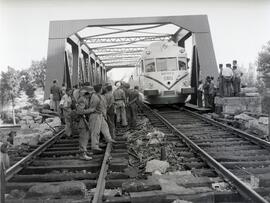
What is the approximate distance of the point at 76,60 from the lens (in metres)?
18.6

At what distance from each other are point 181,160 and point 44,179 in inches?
92.1

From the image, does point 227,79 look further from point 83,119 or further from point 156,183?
point 156,183

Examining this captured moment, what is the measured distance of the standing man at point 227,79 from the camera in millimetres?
11930

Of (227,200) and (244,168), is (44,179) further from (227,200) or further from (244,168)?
(244,168)

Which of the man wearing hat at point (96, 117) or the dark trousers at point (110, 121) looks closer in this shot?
the man wearing hat at point (96, 117)

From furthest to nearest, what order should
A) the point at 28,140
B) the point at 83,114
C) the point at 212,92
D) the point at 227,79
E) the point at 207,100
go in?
the point at 207,100
the point at 212,92
the point at 227,79
the point at 28,140
the point at 83,114

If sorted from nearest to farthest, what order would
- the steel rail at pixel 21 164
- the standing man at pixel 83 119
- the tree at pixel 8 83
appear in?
the steel rail at pixel 21 164 < the standing man at pixel 83 119 < the tree at pixel 8 83

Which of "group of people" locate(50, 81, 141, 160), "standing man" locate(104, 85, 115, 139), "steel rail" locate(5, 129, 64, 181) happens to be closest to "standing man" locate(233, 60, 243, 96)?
"group of people" locate(50, 81, 141, 160)

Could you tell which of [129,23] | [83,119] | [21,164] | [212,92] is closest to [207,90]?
[212,92]

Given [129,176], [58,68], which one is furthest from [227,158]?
[58,68]

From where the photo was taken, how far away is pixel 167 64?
14.6 m

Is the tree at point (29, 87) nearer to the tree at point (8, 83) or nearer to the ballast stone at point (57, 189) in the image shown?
the tree at point (8, 83)

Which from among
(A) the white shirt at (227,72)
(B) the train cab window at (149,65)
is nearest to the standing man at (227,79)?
(A) the white shirt at (227,72)

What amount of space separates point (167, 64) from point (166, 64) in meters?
0.04
